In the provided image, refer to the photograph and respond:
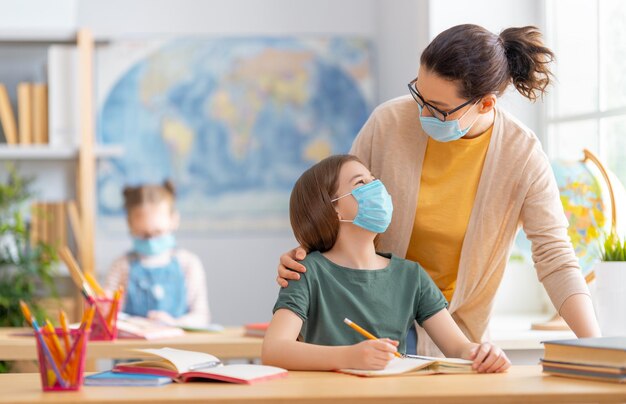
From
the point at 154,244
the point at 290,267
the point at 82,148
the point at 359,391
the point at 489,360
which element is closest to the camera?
the point at 359,391

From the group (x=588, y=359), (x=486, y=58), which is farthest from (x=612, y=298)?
(x=588, y=359)

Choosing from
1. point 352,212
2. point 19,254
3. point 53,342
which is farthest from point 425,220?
point 19,254

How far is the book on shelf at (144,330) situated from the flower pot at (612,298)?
3.99 feet

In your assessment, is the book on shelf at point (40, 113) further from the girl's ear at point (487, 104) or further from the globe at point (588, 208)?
the girl's ear at point (487, 104)

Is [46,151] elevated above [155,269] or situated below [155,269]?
above

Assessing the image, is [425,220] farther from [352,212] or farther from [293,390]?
[293,390]

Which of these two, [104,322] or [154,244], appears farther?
[154,244]

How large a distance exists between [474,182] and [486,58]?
308 mm

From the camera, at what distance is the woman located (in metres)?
2.10

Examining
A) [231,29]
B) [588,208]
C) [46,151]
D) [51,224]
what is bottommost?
[51,224]

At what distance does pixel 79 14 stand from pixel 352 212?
258 cm

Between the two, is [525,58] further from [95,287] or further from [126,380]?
[95,287]

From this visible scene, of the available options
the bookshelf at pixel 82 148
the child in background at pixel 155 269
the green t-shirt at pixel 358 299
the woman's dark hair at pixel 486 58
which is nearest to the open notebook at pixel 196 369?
the green t-shirt at pixel 358 299

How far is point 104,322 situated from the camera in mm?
2689
